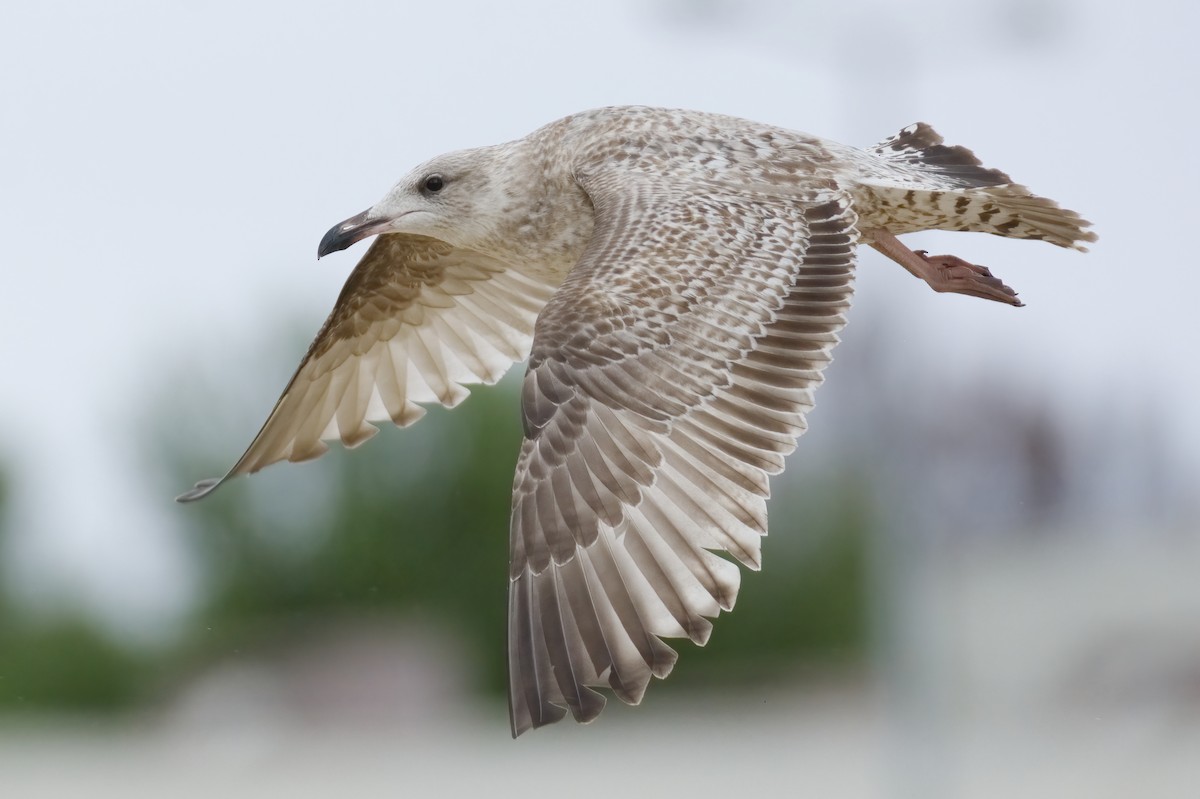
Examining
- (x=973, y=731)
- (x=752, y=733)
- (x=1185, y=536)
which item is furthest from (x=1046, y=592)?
(x=752, y=733)

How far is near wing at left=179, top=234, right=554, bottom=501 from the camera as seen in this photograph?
7.93 m

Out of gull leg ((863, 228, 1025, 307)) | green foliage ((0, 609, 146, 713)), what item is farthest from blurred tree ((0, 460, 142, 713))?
gull leg ((863, 228, 1025, 307))

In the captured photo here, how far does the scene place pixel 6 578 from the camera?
35188 mm

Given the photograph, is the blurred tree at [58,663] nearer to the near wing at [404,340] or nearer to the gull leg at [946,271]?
the near wing at [404,340]

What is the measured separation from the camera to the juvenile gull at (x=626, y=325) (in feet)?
18.4

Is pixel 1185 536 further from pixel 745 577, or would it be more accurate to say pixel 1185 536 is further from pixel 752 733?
pixel 752 733

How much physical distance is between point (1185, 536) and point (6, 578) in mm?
20739

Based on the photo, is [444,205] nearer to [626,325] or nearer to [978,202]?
[626,325]

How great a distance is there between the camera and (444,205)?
749 cm

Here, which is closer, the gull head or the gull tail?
the gull tail

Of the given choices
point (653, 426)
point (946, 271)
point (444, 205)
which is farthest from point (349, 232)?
point (946, 271)

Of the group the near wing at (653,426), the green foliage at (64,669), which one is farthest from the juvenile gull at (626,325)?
the green foliage at (64,669)

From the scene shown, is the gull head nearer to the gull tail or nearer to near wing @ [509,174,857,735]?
near wing @ [509,174,857,735]

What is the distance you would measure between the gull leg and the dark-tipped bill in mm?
1828
